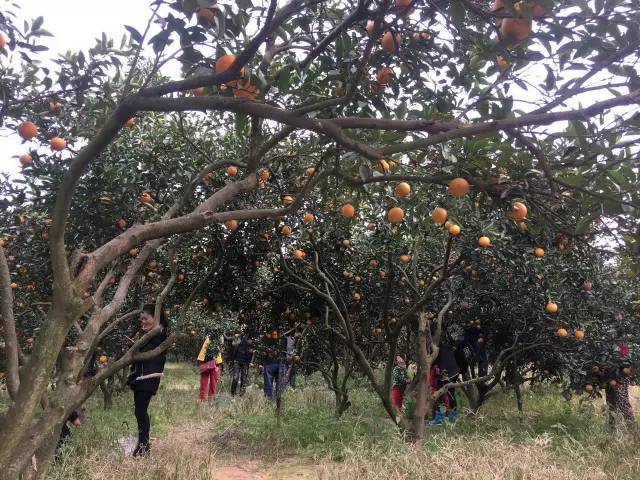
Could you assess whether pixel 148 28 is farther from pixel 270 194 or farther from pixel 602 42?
pixel 270 194

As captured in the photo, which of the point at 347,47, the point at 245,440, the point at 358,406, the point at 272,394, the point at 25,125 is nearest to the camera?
the point at 347,47

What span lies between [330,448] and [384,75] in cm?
363

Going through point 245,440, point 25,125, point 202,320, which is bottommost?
point 245,440

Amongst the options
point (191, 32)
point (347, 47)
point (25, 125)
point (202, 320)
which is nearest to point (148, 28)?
point (191, 32)

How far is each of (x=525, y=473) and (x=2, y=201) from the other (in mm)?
4365

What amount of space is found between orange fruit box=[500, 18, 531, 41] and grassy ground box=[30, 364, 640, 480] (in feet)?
9.18

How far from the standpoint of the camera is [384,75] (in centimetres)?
A: 308

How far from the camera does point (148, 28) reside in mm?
2182

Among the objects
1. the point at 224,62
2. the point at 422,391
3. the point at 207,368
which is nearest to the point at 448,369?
the point at 422,391

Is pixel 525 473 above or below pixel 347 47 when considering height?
below

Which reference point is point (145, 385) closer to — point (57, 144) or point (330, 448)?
point (330, 448)

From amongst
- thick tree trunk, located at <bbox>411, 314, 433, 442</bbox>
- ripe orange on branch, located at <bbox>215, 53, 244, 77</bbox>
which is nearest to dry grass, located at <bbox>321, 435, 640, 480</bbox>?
thick tree trunk, located at <bbox>411, 314, 433, 442</bbox>

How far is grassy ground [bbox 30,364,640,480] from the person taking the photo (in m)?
3.88

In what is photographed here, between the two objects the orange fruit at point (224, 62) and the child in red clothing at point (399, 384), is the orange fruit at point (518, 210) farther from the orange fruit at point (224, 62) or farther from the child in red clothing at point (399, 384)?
the child in red clothing at point (399, 384)
